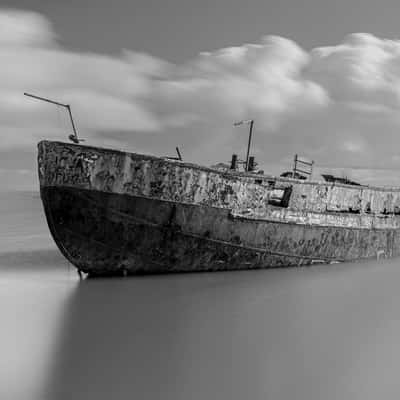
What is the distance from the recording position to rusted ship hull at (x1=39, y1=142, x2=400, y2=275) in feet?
33.9

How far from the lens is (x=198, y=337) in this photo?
7.20 meters

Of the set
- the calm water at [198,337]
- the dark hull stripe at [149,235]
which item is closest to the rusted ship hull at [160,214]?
the dark hull stripe at [149,235]

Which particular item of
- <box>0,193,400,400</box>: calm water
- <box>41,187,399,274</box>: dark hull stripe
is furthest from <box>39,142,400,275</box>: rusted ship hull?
<box>0,193,400,400</box>: calm water

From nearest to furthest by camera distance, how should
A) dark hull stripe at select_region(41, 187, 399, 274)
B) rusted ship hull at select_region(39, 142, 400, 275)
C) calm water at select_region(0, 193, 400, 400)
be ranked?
calm water at select_region(0, 193, 400, 400), rusted ship hull at select_region(39, 142, 400, 275), dark hull stripe at select_region(41, 187, 399, 274)

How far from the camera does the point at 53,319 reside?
804 centimetres

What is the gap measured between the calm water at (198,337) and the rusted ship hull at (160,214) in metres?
0.49

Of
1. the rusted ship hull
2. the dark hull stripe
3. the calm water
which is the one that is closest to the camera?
the calm water

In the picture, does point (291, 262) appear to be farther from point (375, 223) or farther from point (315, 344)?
point (315, 344)

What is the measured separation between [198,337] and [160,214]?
157 inches

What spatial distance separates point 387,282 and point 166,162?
5946 mm

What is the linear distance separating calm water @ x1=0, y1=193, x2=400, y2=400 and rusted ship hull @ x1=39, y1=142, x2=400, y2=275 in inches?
19.1

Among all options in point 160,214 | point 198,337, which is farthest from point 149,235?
point 198,337

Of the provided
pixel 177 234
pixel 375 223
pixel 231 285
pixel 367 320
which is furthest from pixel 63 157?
pixel 375 223

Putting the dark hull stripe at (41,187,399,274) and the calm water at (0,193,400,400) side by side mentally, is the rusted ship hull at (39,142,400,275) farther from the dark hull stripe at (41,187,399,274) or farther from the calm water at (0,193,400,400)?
the calm water at (0,193,400,400)
